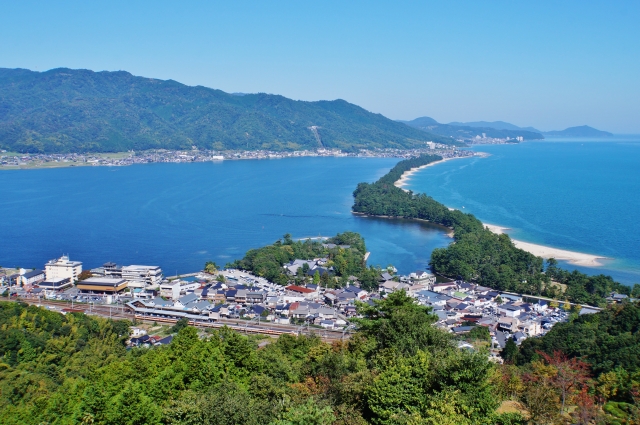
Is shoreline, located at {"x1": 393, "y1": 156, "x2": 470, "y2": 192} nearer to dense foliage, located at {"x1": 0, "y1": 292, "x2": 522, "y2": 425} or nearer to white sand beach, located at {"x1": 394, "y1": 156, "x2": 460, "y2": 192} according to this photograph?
white sand beach, located at {"x1": 394, "y1": 156, "x2": 460, "y2": 192}

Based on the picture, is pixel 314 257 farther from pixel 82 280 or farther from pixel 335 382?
pixel 335 382

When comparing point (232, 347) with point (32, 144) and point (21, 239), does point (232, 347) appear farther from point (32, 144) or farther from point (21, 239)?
point (32, 144)

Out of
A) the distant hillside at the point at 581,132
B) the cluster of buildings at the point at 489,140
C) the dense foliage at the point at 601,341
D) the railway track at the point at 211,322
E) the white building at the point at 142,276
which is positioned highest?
the distant hillside at the point at 581,132

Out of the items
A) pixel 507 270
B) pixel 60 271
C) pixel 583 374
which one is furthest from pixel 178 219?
pixel 583 374

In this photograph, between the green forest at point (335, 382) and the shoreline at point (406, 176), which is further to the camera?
the shoreline at point (406, 176)

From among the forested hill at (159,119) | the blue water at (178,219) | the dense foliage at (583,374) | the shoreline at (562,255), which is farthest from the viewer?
the forested hill at (159,119)

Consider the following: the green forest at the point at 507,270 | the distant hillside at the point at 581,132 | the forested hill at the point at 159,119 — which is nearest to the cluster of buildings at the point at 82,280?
the green forest at the point at 507,270

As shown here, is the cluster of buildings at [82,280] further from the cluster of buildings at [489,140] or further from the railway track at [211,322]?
the cluster of buildings at [489,140]

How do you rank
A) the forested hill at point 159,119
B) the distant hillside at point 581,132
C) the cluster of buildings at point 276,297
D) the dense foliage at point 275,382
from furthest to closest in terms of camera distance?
1. the distant hillside at point 581,132
2. the forested hill at point 159,119
3. the cluster of buildings at point 276,297
4. the dense foliage at point 275,382

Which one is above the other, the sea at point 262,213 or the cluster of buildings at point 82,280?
the sea at point 262,213
